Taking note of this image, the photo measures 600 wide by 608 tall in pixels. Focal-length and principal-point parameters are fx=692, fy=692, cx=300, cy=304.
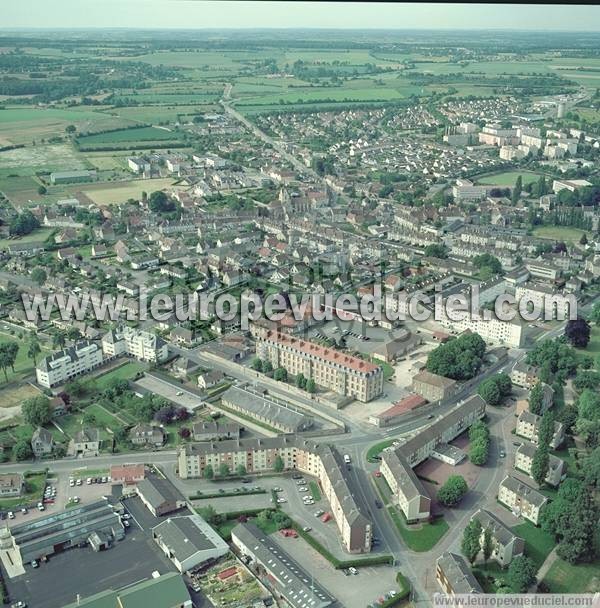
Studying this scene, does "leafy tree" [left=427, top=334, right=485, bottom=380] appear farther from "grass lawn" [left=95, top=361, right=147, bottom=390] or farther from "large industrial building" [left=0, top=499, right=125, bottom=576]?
"large industrial building" [left=0, top=499, right=125, bottom=576]

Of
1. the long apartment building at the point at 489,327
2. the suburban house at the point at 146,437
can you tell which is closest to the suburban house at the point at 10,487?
the suburban house at the point at 146,437

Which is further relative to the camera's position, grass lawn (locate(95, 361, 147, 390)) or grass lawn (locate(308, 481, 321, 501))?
grass lawn (locate(95, 361, 147, 390))

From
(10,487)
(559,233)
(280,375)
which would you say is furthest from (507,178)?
(10,487)

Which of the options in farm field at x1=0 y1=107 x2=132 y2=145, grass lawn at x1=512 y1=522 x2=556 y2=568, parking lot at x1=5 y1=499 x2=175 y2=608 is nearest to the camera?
parking lot at x1=5 y1=499 x2=175 y2=608

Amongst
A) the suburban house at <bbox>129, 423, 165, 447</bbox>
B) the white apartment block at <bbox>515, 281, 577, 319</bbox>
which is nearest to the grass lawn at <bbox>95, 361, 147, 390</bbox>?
the suburban house at <bbox>129, 423, 165, 447</bbox>

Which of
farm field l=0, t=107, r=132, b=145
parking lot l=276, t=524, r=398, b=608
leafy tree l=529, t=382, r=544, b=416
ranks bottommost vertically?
parking lot l=276, t=524, r=398, b=608

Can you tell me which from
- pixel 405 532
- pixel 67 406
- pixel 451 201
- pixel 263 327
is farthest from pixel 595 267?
pixel 67 406
